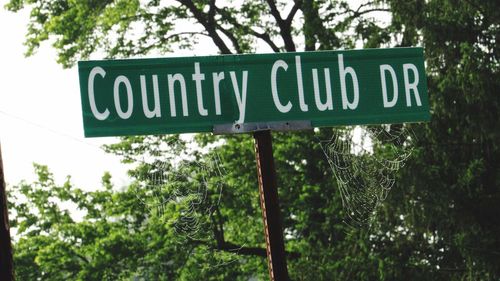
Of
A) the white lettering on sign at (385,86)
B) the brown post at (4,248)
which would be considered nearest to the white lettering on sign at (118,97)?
the white lettering on sign at (385,86)

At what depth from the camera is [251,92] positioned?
16.2ft

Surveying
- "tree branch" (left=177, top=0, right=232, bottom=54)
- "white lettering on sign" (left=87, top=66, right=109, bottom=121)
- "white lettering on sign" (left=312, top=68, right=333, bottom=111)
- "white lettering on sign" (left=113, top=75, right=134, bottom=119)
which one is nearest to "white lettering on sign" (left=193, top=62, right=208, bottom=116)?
"white lettering on sign" (left=113, top=75, right=134, bottom=119)

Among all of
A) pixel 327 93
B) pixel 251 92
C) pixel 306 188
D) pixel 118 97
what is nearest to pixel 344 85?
pixel 327 93

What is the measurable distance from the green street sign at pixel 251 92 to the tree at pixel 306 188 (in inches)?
493

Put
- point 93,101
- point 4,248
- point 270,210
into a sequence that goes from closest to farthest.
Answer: point 93,101, point 270,210, point 4,248

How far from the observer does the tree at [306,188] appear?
18656mm

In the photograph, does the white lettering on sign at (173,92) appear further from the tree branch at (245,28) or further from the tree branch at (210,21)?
the tree branch at (245,28)

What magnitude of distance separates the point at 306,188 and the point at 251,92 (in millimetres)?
17497

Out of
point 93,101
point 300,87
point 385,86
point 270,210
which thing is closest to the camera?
point 93,101

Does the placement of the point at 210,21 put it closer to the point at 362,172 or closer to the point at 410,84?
the point at 362,172

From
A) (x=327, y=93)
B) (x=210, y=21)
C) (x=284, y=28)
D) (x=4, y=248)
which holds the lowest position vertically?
(x=4, y=248)

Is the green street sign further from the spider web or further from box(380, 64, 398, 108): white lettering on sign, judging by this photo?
the spider web

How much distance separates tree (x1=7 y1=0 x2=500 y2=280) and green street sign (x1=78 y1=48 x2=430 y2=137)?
1252 centimetres

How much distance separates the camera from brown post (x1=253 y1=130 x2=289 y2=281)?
5.11 m
